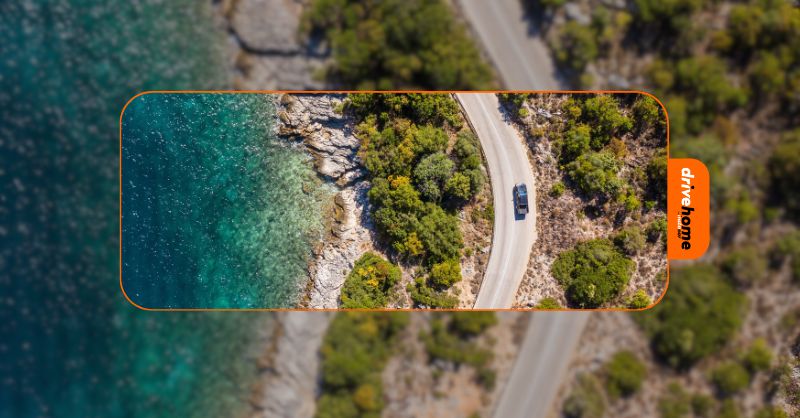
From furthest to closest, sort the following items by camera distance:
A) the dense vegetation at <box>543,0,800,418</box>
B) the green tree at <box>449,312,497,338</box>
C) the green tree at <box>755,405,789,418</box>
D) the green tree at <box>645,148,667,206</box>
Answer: the green tree at <box>449,312,497,338</box> → the green tree at <box>755,405,789,418</box> → the dense vegetation at <box>543,0,800,418</box> → the green tree at <box>645,148,667,206</box>

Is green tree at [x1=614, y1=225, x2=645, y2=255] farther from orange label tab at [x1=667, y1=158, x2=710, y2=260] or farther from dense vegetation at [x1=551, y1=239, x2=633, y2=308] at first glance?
orange label tab at [x1=667, y1=158, x2=710, y2=260]

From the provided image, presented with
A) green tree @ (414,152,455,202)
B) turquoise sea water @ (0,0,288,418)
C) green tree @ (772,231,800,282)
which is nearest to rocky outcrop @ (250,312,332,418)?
turquoise sea water @ (0,0,288,418)

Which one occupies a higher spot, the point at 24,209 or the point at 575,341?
the point at 24,209

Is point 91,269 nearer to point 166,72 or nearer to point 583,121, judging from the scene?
point 166,72

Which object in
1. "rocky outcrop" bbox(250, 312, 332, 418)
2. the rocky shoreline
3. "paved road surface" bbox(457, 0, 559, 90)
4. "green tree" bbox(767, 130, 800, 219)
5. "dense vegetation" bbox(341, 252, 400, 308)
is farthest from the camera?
"rocky outcrop" bbox(250, 312, 332, 418)

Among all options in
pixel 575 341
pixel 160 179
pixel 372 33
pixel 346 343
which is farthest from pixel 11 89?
pixel 575 341

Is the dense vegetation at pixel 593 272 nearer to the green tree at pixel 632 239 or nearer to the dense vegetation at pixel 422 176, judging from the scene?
the green tree at pixel 632 239

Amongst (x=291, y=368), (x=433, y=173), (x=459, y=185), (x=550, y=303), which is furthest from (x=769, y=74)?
(x=291, y=368)

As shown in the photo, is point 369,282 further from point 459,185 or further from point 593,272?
point 593,272
